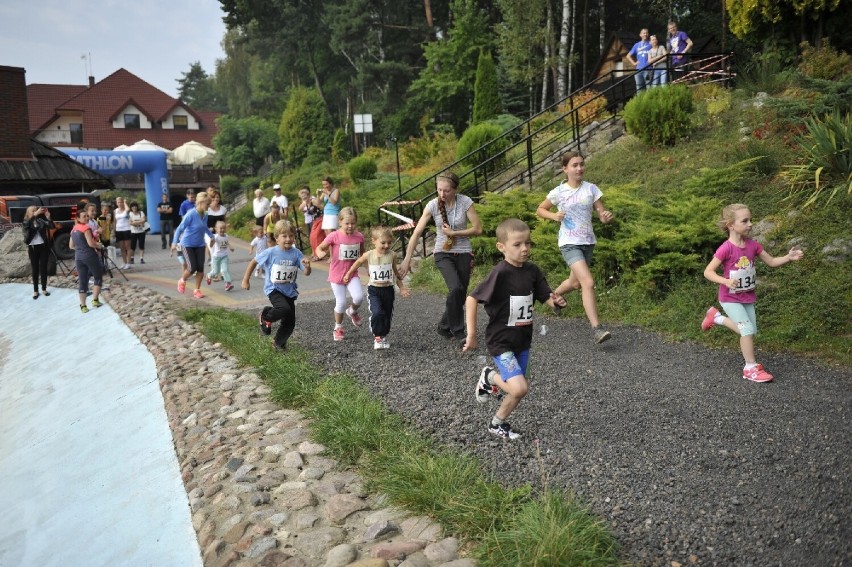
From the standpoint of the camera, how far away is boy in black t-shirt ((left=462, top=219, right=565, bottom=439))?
4.71 metres

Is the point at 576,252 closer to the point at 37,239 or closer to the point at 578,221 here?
the point at 578,221

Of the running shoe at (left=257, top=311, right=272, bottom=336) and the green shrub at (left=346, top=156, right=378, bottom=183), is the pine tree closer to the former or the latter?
the green shrub at (left=346, top=156, right=378, bottom=183)

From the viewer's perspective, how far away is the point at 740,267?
19.1 feet

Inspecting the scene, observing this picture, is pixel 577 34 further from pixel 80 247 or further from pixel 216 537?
pixel 216 537

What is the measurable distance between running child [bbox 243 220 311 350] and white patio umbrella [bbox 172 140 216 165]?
36.2m

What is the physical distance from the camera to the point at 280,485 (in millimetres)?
4668

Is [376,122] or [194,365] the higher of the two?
[376,122]

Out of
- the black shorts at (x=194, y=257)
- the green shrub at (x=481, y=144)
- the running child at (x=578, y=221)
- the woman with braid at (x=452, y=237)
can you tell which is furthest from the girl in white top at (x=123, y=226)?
the running child at (x=578, y=221)

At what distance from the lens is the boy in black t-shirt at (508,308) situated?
4711 millimetres

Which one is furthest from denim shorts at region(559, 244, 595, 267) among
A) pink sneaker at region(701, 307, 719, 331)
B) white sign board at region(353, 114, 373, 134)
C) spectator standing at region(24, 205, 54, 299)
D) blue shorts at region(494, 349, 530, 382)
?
white sign board at region(353, 114, 373, 134)

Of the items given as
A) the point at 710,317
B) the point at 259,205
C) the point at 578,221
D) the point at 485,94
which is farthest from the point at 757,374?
the point at 485,94

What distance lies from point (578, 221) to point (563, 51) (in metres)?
21.4

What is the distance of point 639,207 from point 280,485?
624cm

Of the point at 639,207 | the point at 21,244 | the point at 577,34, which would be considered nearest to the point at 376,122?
the point at 577,34
